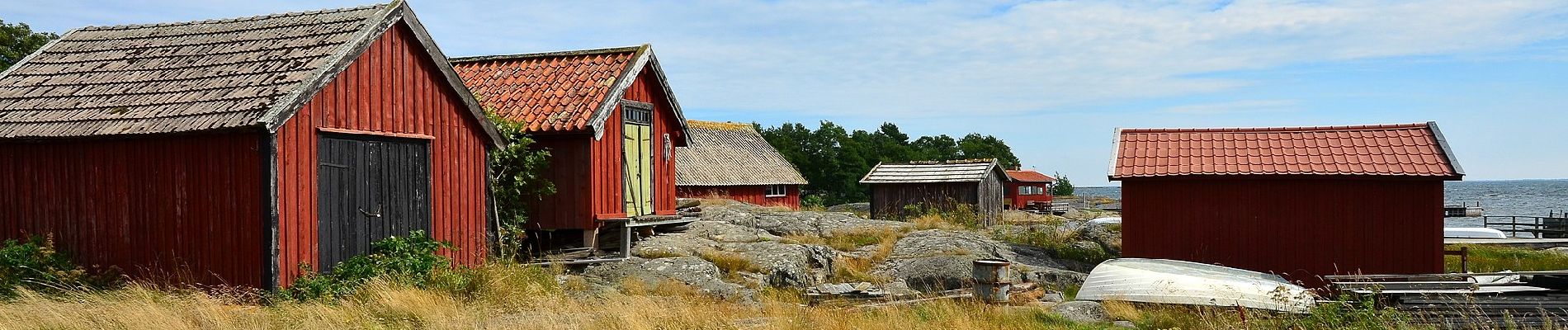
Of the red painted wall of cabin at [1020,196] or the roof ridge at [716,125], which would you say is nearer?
the roof ridge at [716,125]

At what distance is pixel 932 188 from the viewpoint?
37406 millimetres

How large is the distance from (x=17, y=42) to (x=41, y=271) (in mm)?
18039

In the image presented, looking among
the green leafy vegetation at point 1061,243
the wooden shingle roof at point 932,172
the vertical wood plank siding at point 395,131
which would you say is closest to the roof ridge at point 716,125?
the wooden shingle roof at point 932,172

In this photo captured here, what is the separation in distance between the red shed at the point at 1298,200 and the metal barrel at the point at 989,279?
7.57m

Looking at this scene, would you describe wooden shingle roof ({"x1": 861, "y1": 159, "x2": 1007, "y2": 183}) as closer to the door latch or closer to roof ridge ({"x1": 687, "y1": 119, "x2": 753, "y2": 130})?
roof ridge ({"x1": 687, "y1": 119, "x2": 753, "y2": 130})

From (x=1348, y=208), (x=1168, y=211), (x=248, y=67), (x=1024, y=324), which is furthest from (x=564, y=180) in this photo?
(x=1348, y=208)

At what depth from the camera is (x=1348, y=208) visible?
1934 centimetres

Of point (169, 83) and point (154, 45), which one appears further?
point (154, 45)

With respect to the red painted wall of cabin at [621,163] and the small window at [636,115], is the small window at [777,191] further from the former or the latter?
the small window at [636,115]

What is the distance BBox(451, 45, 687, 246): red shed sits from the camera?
55.7 feet

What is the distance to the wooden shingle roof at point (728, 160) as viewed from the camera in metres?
40.4

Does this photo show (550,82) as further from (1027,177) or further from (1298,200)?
(1027,177)

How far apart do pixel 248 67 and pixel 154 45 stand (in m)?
2.26

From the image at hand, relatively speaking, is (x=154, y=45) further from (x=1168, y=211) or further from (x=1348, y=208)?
(x=1348, y=208)
